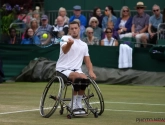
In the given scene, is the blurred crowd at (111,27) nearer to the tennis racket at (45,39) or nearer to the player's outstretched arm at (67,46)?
the tennis racket at (45,39)

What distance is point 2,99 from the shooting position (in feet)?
45.3

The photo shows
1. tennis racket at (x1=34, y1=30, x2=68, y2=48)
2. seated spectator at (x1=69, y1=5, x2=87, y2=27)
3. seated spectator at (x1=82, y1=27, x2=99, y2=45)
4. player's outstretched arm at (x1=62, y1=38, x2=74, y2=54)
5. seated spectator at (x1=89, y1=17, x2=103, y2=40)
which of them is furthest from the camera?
seated spectator at (x1=69, y1=5, x2=87, y2=27)

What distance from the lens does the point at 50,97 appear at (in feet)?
34.3

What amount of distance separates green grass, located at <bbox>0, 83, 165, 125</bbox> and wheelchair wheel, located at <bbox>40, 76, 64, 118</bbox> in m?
0.13

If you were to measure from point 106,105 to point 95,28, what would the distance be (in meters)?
7.45

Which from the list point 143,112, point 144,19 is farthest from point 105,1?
point 143,112

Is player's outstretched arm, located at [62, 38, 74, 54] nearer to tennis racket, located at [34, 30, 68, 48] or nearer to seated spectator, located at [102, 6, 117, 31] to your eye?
tennis racket, located at [34, 30, 68, 48]

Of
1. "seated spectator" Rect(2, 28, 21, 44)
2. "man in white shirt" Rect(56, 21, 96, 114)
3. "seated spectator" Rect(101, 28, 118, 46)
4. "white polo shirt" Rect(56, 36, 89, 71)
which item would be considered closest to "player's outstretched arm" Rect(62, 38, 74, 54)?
"man in white shirt" Rect(56, 21, 96, 114)

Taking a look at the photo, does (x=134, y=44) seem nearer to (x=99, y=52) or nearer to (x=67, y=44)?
(x=99, y=52)

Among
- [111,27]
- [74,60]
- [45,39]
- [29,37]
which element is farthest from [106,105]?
[29,37]

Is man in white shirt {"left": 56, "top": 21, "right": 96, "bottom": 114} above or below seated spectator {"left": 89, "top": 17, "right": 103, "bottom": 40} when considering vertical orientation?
above

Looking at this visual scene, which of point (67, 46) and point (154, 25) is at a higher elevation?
point (67, 46)

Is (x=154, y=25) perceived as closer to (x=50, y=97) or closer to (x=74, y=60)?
(x=74, y=60)

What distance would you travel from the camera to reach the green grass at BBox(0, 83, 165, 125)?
10045mm
